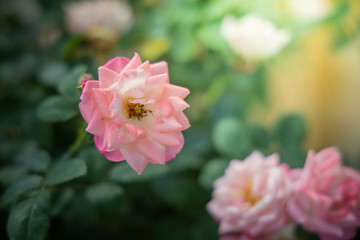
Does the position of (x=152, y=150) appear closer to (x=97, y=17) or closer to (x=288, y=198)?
(x=288, y=198)

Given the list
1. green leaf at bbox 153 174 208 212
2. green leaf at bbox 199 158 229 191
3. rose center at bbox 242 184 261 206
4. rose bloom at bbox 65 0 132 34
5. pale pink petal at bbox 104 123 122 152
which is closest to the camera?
pale pink petal at bbox 104 123 122 152

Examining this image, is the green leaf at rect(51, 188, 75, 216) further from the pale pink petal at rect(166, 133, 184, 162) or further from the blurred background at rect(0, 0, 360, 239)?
the pale pink petal at rect(166, 133, 184, 162)

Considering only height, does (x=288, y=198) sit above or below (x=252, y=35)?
A: below

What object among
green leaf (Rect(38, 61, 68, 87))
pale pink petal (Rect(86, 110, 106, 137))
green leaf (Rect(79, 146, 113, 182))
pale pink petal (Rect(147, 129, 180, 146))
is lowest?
green leaf (Rect(79, 146, 113, 182))

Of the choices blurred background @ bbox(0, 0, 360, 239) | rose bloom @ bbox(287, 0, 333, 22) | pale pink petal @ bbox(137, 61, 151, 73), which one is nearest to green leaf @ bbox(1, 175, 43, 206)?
blurred background @ bbox(0, 0, 360, 239)

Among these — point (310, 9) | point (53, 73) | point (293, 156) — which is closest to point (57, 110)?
point (53, 73)
